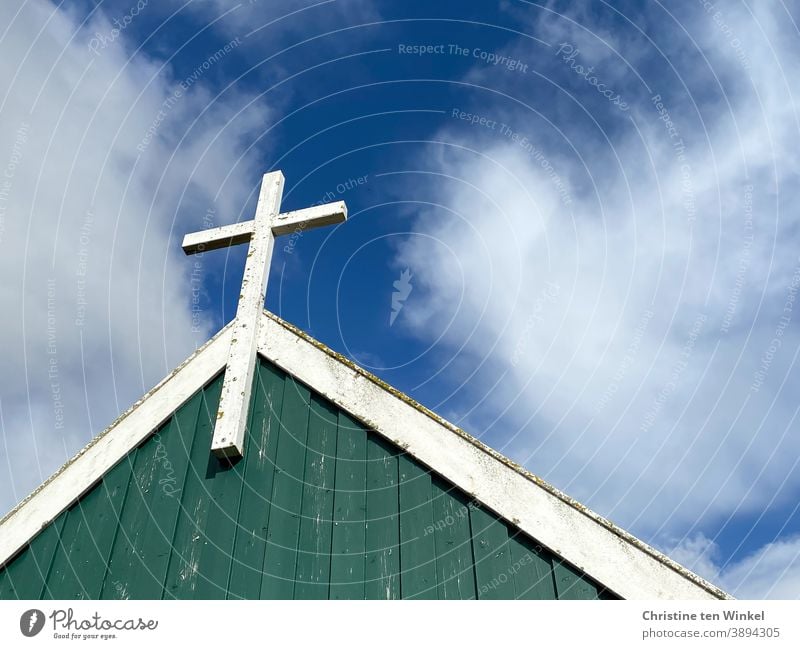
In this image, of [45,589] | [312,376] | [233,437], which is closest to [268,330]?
[312,376]

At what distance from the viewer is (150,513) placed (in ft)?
Result: 13.9

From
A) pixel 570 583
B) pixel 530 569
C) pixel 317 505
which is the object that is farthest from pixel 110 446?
pixel 570 583

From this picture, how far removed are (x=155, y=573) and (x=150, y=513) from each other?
1.41ft

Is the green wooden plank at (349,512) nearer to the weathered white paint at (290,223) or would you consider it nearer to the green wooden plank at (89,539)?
the green wooden plank at (89,539)

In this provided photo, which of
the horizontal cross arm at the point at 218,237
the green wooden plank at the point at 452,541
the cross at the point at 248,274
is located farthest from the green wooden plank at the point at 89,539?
the green wooden plank at the point at 452,541

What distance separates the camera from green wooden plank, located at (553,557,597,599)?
3.46 meters

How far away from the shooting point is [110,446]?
475 centimetres

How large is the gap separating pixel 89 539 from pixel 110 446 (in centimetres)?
70

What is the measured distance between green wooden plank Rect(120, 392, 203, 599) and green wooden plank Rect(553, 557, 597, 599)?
230 cm

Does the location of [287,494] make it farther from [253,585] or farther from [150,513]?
[150,513]

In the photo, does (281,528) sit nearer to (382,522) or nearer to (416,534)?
(382,522)

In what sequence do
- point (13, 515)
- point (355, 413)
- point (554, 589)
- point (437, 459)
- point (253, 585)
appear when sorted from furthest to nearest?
1. point (13, 515)
2. point (355, 413)
3. point (437, 459)
4. point (253, 585)
5. point (554, 589)

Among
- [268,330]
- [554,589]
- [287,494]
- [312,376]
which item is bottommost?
[554,589]
